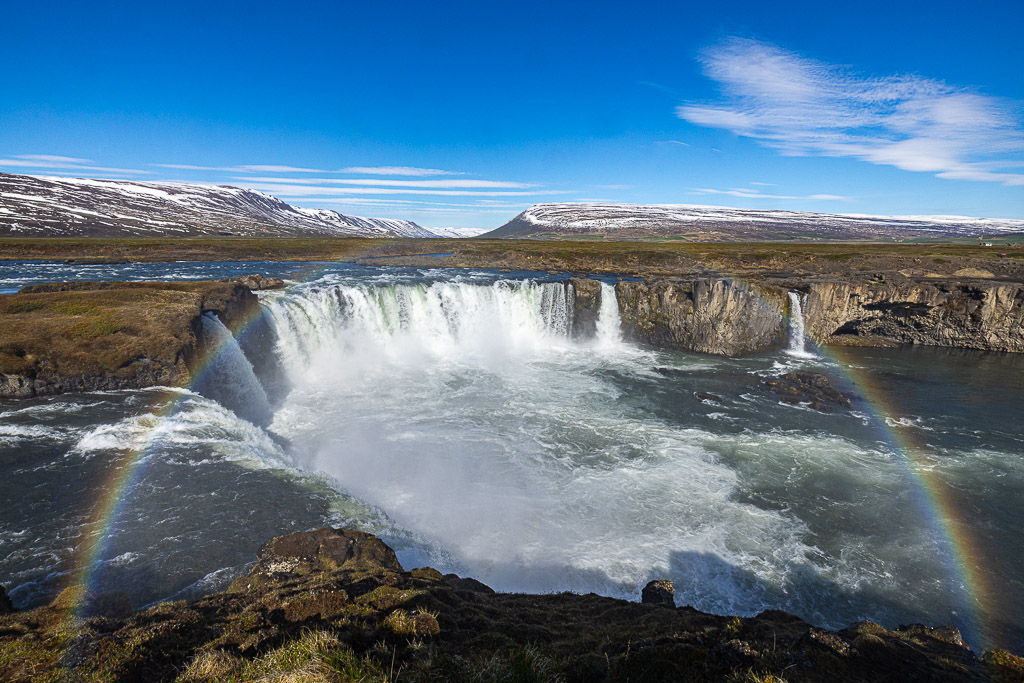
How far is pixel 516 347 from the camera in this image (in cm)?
3731

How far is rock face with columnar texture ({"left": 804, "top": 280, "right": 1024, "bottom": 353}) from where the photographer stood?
3516 cm

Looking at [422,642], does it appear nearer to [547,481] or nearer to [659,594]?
[659,594]

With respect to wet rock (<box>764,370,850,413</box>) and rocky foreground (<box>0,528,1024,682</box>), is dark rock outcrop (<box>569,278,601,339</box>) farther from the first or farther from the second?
rocky foreground (<box>0,528,1024,682</box>)

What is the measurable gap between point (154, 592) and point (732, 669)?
9.38m

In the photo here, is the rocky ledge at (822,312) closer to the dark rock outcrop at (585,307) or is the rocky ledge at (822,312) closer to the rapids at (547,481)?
the dark rock outcrop at (585,307)

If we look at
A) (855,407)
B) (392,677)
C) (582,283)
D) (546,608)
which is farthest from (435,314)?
(392,677)

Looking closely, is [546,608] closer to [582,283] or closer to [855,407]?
[855,407]

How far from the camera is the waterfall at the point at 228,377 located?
19812 millimetres

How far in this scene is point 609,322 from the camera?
1523 inches

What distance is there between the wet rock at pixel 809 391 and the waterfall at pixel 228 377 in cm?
2712

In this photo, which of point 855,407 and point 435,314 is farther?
point 435,314

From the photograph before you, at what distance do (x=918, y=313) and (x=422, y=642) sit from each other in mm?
46591

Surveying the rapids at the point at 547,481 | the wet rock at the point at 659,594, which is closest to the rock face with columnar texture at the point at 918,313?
the rapids at the point at 547,481

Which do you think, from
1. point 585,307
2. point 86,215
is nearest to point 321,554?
point 585,307
